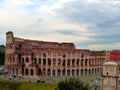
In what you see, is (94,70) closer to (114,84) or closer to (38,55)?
(38,55)

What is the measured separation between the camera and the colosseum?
104 metres

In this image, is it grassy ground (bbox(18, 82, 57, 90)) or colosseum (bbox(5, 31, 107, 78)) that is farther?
colosseum (bbox(5, 31, 107, 78))

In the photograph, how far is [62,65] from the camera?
108 m

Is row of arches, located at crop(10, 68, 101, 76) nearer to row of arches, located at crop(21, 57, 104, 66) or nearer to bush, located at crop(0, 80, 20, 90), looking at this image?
row of arches, located at crop(21, 57, 104, 66)

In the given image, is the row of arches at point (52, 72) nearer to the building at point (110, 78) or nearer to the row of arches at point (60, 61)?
the row of arches at point (60, 61)

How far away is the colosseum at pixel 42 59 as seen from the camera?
4099 inches

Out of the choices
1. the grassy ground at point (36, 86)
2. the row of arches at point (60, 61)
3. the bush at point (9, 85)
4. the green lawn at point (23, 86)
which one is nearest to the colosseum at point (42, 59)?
the row of arches at point (60, 61)

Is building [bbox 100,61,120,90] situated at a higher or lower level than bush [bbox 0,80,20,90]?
higher

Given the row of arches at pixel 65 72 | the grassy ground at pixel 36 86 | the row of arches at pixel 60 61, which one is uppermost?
the row of arches at pixel 60 61

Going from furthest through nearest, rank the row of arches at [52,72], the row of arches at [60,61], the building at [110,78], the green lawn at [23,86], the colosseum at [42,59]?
the row of arches at [60,61]
the colosseum at [42,59]
the row of arches at [52,72]
the green lawn at [23,86]
the building at [110,78]

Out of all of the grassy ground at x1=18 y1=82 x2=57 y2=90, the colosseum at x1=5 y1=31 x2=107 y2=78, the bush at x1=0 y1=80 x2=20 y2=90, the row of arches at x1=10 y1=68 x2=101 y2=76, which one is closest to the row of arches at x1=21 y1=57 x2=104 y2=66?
the colosseum at x1=5 y1=31 x2=107 y2=78

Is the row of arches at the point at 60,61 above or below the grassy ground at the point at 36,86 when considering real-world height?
above

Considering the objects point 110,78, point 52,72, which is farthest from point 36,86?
point 110,78

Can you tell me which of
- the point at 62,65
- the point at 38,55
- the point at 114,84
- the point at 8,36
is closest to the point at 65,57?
the point at 62,65
